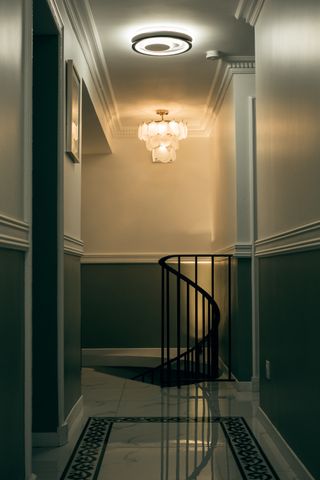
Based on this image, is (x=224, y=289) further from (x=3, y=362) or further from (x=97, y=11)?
(x=3, y=362)

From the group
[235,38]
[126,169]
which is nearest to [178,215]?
[126,169]

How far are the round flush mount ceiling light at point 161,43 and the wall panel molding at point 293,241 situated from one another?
1716 millimetres

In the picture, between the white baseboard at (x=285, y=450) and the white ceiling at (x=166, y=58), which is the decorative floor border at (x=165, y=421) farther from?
the white ceiling at (x=166, y=58)

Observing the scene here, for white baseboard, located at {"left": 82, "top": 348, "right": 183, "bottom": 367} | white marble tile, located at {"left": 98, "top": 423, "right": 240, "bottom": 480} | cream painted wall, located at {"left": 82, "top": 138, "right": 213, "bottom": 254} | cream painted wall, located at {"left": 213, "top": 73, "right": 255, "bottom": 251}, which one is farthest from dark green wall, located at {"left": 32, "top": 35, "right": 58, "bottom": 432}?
cream painted wall, located at {"left": 82, "top": 138, "right": 213, "bottom": 254}

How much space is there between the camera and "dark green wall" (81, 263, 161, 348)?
279 inches

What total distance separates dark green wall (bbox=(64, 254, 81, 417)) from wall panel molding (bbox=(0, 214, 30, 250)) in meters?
1.16

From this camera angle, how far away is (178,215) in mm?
7250

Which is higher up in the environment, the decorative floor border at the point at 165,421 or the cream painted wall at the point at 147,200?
the cream painted wall at the point at 147,200

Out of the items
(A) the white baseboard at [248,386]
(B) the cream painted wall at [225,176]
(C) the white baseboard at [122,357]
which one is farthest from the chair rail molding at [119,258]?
(A) the white baseboard at [248,386]

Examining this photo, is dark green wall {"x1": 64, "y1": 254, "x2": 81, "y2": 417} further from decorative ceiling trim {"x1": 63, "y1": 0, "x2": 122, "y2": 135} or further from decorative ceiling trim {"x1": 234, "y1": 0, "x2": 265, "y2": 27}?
decorative ceiling trim {"x1": 234, "y1": 0, "x2": 265, "y2": 27}

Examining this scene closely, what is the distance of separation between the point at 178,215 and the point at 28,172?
4.79m

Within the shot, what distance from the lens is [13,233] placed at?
221cm

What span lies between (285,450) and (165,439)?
76 centimetres

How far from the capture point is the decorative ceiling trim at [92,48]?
3.75 m
